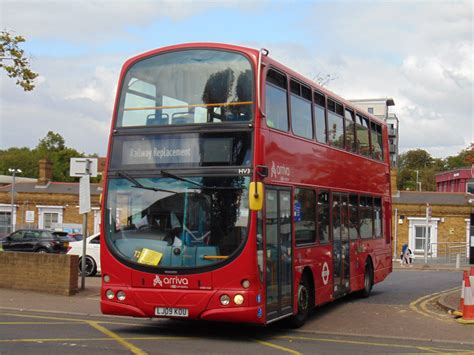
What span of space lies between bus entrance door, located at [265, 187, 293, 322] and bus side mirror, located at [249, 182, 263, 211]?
787 mm

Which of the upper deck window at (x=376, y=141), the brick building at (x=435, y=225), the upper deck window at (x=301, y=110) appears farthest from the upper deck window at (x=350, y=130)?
the brick building at (x=435, y=225)

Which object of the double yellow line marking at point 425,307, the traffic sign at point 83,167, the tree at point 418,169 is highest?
the tree at point 418,169

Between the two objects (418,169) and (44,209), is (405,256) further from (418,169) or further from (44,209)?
(418,169)

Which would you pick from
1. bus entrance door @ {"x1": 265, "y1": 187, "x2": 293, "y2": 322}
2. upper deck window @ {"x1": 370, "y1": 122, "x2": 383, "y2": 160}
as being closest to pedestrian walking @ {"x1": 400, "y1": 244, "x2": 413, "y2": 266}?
upper deck window @ {"x1": 370, "y1": 122, "x2": 383, "y2": 160}

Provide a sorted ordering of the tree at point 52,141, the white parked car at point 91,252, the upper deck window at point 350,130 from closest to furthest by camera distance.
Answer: the upper deck window at point 350,130 < the white parked car at point 91,252 < the tree at point 52,141

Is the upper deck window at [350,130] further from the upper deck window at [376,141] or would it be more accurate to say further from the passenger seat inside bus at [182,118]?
the passenger seat inside bus at [182,118]

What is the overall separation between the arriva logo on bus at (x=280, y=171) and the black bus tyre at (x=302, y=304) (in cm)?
202

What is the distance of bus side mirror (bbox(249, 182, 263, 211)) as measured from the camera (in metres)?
10.5

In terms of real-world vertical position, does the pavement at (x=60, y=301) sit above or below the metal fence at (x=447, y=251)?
below

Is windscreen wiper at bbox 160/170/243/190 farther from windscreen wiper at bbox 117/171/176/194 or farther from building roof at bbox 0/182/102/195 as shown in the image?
building roof at bbox 0/182/102/195

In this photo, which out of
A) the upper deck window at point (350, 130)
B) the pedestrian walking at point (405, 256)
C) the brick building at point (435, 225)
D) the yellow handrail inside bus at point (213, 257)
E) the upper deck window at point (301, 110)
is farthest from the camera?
the brick building at point (435, 225)

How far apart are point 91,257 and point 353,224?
10.3 m

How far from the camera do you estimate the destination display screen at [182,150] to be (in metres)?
11.1

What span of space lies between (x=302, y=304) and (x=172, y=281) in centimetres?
306
